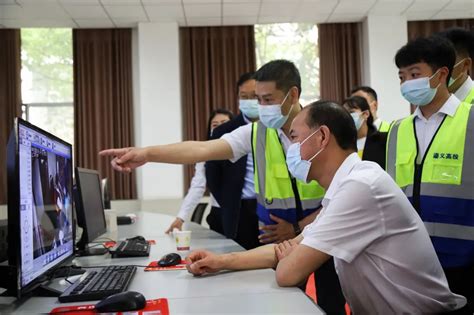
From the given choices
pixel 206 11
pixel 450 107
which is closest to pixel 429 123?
pixel 450 107

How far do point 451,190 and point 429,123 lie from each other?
0.31m

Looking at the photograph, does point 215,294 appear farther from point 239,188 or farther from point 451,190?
point 239,188

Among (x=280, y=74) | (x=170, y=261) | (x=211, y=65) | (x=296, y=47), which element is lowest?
(x=170, y=261)

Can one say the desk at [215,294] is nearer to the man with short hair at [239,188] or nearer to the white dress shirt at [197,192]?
the man with short hair at [239,188]

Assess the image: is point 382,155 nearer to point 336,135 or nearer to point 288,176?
point 288,176

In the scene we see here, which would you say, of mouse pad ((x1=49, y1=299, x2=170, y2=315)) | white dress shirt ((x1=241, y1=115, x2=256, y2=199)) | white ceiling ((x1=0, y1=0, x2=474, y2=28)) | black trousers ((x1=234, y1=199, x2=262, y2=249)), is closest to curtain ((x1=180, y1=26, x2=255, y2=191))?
white ceiling ((x1=0, y1=0, x2=474, y2=28))

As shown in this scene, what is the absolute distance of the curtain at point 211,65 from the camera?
20.1 ft

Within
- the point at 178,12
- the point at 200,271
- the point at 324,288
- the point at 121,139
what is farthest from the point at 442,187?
the point at 121,139

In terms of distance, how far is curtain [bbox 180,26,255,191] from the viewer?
6117mm

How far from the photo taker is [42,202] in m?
1.29

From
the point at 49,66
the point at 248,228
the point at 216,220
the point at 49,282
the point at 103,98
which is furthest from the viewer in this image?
the point at 49,66

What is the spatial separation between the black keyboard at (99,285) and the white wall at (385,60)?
500cm

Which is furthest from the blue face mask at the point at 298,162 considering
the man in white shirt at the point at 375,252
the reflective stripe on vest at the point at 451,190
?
the reflective stripe on vest at the point at 451,190

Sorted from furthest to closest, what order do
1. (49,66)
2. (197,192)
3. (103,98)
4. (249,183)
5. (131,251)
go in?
(49,66)
(103,98)
(197,192)
(249,183)
(131,251)
